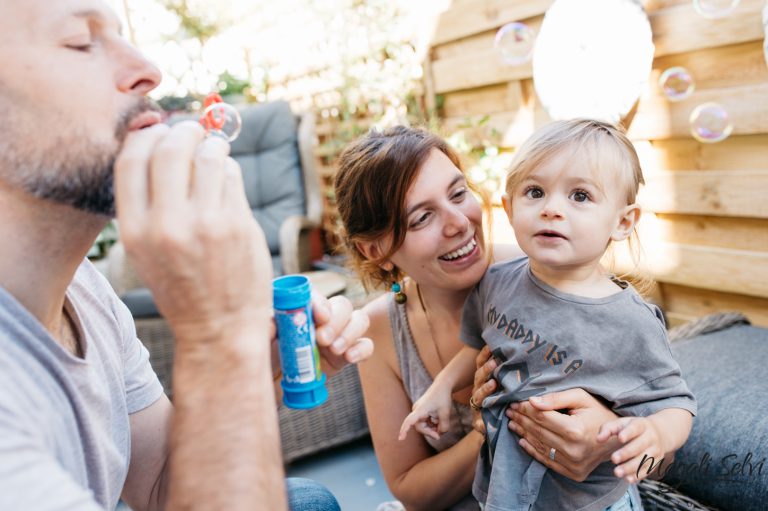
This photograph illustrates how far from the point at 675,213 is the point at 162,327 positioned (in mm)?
2632

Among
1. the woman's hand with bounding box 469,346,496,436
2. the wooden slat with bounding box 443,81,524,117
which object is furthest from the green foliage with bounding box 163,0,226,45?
the woman's hand with bounding box 469,346,496,436

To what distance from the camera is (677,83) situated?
2.38 metres

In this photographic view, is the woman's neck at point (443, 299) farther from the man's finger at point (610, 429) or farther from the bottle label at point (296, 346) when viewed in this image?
the bottle label at point (296, 346)

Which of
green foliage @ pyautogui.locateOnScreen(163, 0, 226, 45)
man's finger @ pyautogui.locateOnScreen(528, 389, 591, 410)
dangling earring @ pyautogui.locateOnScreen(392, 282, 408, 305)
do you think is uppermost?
green foliage @ pyautogui.locateOnScreen(163, 0, 226, 45)

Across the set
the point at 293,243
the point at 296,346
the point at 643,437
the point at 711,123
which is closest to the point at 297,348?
the point at 296,346

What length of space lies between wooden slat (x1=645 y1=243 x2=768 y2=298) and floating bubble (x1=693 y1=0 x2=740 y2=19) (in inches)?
37.4

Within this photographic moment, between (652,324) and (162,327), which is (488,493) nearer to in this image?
(652,324)

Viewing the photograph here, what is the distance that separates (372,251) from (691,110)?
5.43 ft

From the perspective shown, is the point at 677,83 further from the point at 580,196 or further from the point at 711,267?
the point at 580,196

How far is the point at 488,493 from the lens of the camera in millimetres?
1303

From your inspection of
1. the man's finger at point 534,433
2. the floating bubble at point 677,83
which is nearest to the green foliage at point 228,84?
the floating bubble at point 677,83

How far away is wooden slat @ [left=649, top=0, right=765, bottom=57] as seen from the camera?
2186 millimetres

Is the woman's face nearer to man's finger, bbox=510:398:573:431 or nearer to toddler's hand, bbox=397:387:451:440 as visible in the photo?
toddler's hand, bbox=397:387:451:440

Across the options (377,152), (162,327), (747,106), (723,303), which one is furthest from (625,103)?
(162,327)
